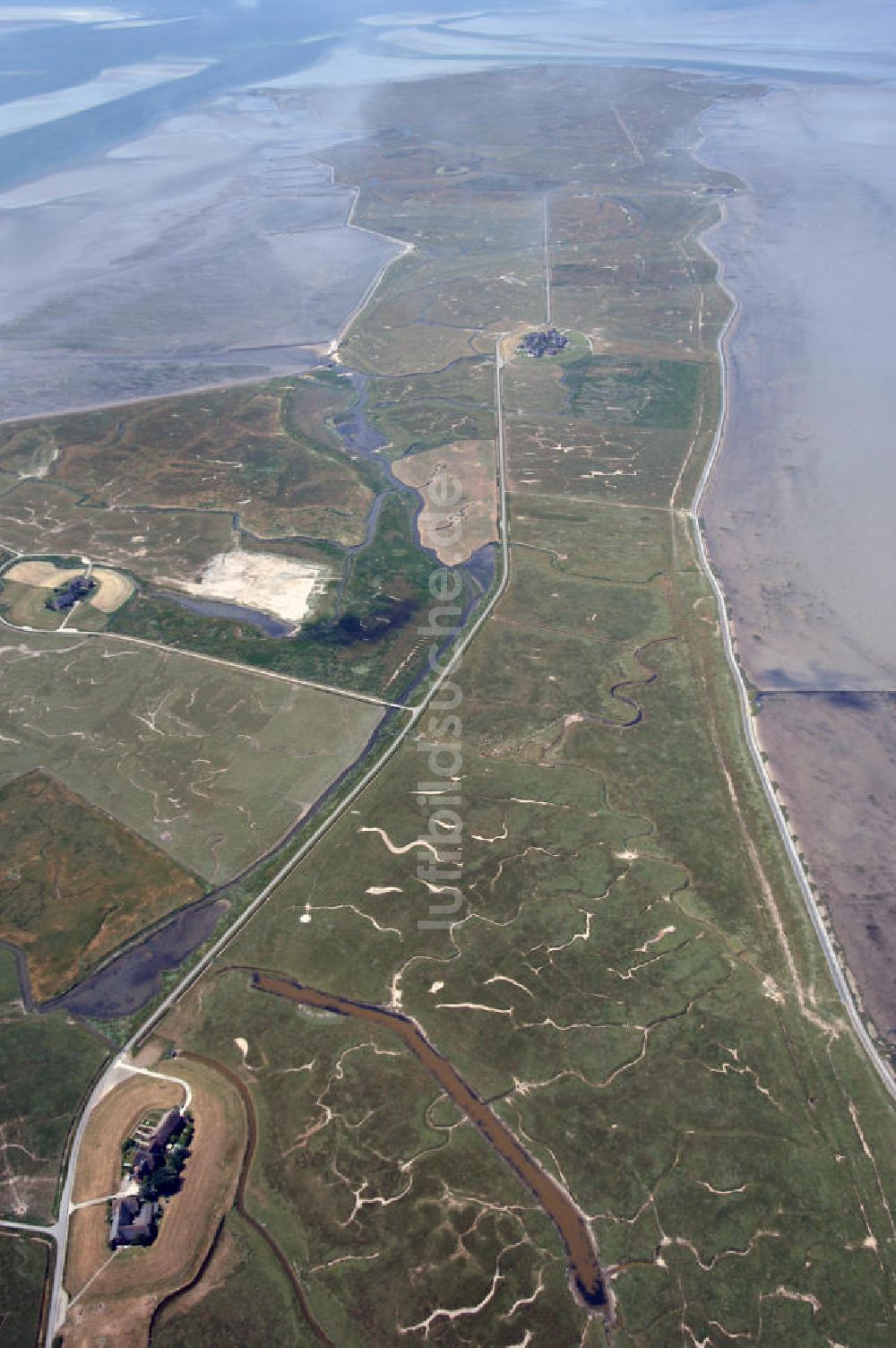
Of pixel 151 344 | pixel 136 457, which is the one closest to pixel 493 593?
pixel 136 457

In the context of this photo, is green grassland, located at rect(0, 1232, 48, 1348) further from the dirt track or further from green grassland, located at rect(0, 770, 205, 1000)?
green grassland, located at rect(0, 770, 205, 1000)

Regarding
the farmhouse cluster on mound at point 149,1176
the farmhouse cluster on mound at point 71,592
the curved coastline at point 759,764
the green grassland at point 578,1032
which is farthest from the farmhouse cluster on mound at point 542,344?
the farmhouse cluster on mound at point 149,1176

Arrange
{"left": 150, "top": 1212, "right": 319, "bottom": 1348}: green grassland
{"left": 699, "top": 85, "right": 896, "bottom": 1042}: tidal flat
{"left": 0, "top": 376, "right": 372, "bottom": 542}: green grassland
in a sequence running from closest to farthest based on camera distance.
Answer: {"left": 150, "top": 1212, "right": 319, "bottom": 1348}: green grassland, {"left": 699, "top": 85, "right": 896, "bottom": 1042}: tidal flat, {"left": 0, "top": 376, "right": 372, "bottom": 542}: green grassland

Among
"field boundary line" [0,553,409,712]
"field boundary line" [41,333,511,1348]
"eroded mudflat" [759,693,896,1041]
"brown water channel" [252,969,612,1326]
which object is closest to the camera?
"brown water channel" [252,969,612,1326]

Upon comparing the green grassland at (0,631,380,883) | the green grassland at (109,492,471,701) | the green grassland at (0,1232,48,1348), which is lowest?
the green grassland at (0,1232,48,1348)

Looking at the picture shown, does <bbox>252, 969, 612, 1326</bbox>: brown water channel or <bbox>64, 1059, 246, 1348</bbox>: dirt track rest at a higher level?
<bbox>252, 969, 612, 1326</bbox>: brown water channel

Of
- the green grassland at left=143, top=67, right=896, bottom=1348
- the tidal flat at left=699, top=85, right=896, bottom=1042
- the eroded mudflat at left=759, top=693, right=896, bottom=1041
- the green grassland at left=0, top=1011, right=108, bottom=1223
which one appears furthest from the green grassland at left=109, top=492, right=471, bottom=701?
the green grassland at left=0, top=1011, right=108, bottom=1223
